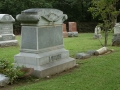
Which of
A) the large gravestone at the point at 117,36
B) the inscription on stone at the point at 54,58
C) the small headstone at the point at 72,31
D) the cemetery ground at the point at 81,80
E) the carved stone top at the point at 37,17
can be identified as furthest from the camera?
the small headstone at the point at 72,31

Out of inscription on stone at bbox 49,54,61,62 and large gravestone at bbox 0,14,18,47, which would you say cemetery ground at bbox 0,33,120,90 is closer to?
inscription on stone at bbox 49,54,61,62

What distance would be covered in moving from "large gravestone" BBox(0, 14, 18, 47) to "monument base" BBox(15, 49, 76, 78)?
673 centimetres

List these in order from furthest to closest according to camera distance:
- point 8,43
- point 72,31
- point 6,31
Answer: point 72,31
point 6,31
point 8,43

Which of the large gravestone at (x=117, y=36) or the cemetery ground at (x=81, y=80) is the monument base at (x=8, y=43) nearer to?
the large gravestone at (x=117, y=36)

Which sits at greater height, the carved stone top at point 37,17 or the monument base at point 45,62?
the carved stone top at point 37,17

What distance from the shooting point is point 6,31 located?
1316 centimetres

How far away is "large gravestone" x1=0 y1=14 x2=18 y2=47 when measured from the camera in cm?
1280

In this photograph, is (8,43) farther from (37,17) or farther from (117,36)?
(37,17)

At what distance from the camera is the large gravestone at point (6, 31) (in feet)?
42.0

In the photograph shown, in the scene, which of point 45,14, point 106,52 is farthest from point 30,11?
point 106,52

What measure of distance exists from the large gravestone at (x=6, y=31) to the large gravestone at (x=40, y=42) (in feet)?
22.3

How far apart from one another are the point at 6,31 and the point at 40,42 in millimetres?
7570

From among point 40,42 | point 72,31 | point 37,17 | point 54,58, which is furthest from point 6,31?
point 72,31

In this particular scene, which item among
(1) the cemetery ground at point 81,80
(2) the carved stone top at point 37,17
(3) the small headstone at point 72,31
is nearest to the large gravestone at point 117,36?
(1) the cemetery ground at point 81,80
